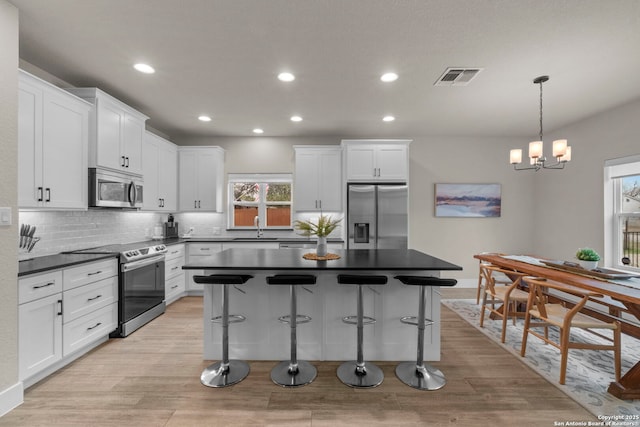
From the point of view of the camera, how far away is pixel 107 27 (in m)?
2.27

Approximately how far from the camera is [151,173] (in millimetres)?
4348

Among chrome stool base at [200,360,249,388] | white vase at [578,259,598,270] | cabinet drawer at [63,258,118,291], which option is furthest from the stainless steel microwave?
white vase at [578,259,598,270]

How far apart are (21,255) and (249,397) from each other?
2452 millimetres

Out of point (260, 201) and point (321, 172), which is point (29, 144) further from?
point (321, 172)

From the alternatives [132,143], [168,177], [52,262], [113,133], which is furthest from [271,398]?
[168,177]

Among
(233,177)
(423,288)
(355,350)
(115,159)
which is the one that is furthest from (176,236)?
(423,288)

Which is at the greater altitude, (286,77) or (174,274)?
(286,77)

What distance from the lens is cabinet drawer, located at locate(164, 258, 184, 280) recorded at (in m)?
4.18

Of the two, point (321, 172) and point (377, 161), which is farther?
point (321, 172)

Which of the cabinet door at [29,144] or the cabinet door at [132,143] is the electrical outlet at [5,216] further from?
the cabinet door at [132,143]

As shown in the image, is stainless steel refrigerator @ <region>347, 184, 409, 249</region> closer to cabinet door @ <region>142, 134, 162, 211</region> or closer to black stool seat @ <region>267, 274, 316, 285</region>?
black stool seat @ <region>267, 274, 316, 285</region>

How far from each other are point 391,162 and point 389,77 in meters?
1.97

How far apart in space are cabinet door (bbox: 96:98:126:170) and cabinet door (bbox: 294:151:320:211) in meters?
2.57

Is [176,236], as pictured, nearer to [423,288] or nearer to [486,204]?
[423,288]
